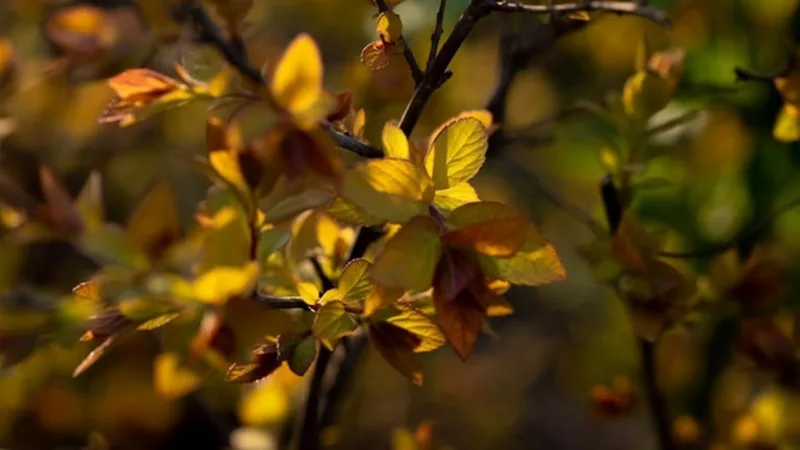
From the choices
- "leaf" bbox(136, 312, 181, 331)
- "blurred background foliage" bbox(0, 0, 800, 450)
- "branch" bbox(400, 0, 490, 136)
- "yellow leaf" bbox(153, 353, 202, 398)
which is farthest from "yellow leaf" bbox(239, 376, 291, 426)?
"branch" bbox(400, 0, 490, 136)

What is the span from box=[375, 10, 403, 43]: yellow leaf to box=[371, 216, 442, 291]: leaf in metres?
0.13

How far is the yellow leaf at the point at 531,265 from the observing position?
0.54 metres

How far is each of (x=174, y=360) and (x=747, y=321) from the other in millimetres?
497

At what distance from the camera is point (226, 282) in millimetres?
582

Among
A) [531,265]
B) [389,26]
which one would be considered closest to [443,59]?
[389,26]

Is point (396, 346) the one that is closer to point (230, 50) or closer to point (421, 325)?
point (421, 325)

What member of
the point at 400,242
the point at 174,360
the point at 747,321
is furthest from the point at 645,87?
the point at 174,360

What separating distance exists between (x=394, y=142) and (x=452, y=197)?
0.05 metres

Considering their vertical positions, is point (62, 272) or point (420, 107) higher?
point (420, 107)

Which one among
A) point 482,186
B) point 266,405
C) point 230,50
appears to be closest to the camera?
point 230,50

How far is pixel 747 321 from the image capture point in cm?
81

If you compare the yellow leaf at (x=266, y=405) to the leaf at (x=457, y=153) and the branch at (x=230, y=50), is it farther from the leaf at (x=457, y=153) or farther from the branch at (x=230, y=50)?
the leaf at (x=457, y=153)

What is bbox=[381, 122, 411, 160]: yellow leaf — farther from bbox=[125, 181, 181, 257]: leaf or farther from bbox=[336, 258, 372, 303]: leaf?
bbox=[125, 181, 181, 257]: leaf

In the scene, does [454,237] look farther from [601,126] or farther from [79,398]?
[79,398]
